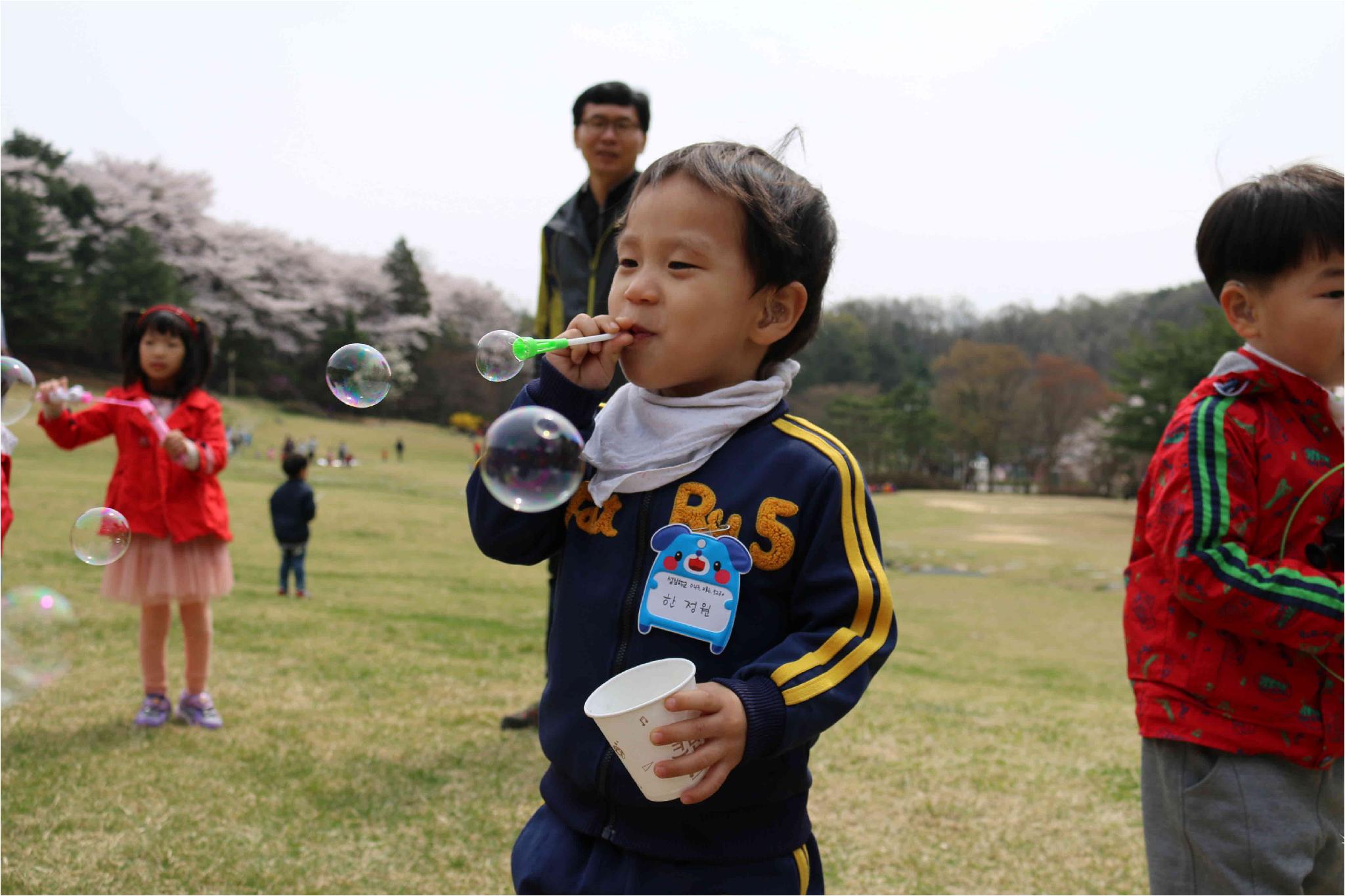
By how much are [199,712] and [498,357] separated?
267cm

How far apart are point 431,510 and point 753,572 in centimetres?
1518

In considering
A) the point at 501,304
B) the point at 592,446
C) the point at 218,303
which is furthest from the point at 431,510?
the point at 501,304

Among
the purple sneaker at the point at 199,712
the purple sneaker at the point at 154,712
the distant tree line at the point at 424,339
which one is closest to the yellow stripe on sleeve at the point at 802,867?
the purple sneaker at the point at 199,712

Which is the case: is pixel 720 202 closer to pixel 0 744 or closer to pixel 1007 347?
pixel 0 744

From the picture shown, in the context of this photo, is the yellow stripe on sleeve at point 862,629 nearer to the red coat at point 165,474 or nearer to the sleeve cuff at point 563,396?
the sleeve cuff at point 563,396

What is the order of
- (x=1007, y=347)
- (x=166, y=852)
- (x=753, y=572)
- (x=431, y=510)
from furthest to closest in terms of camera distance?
(x=1007, y=347), (x=431, y=510), (x=166, y=852), (x=753, y=572)

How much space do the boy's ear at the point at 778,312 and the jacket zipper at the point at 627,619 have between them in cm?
29

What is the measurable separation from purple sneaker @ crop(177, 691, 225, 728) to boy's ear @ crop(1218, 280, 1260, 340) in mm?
3382

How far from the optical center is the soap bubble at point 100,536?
2613 millimetres

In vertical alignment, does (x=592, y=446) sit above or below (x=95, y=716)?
above

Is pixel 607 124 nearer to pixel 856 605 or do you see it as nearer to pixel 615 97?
pixel 615 97

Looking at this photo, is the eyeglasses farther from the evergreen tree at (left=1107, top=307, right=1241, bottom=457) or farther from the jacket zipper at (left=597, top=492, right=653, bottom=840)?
the evergreen tree at (left=1107, top=307, right=1241, bottom=457)

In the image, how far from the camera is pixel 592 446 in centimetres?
161

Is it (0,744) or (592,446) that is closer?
(592,446)
